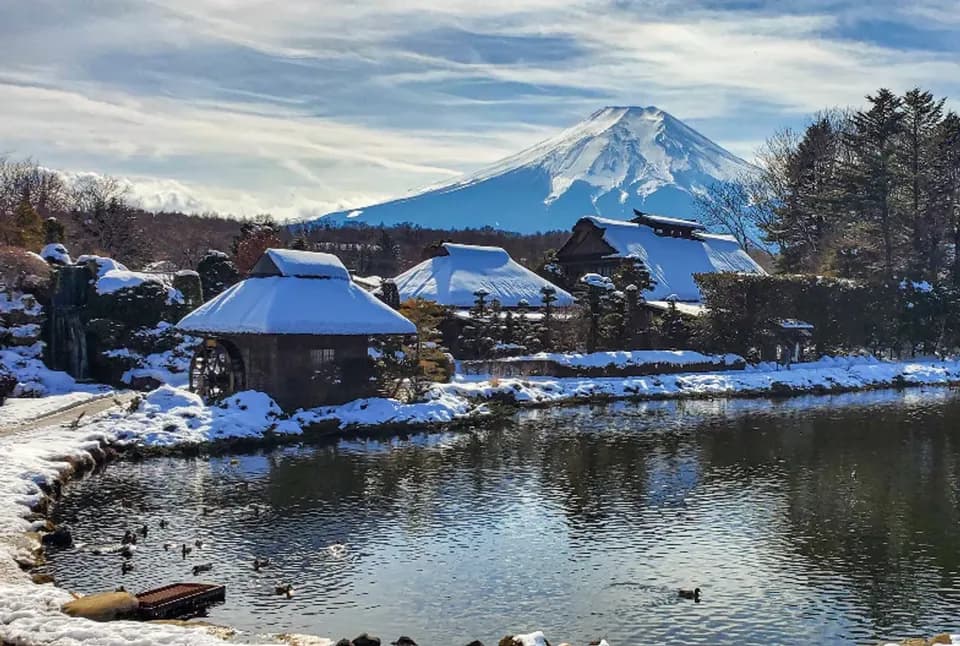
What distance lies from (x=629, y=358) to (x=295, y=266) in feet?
55.8

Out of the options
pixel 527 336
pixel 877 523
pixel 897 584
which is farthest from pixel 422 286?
pixel 897 584

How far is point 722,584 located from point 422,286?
3255cm

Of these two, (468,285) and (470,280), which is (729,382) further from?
(470,280)

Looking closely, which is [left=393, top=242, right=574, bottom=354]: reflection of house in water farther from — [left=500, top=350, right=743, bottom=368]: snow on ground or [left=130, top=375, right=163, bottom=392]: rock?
[left=130, top=375, right=163, bottom=392]: rock

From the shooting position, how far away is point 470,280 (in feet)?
145

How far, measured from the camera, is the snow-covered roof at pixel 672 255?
52812 mm

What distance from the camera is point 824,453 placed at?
76.3ft

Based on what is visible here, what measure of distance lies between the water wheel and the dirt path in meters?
2.42

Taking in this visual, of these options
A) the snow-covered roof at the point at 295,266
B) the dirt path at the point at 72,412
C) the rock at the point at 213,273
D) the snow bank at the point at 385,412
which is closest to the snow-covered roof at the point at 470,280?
the rock at the point at 213,273

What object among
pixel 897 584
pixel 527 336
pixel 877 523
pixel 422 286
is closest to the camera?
pixel 897 584

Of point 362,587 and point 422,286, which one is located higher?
point 422,286

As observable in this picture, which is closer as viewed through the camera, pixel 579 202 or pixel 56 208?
pixel 56 208

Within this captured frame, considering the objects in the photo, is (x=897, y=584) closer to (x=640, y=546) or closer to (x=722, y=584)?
(x=722, y=584)

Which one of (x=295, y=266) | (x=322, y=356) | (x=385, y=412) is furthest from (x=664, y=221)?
(x=322, y=356)
